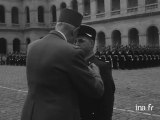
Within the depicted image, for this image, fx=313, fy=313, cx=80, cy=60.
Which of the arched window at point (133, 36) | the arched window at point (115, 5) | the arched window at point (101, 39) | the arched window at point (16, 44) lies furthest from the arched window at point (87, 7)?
the arched window at point (16, 44)

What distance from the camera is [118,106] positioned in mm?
7508

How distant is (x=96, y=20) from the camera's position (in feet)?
108

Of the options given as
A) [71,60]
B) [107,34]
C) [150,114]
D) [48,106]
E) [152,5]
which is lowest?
[150,114]

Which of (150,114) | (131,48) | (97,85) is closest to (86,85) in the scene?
(97,85)

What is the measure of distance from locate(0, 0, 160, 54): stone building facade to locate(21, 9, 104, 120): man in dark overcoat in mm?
24761

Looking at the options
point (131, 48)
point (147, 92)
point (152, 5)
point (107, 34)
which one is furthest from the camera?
point (107, 34)

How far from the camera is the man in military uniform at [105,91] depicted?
3.03m

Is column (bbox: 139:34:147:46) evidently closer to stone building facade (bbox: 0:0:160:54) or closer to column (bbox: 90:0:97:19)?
stone building facade (bbox: 0:0:160:54)

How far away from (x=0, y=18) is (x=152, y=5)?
20226 mm

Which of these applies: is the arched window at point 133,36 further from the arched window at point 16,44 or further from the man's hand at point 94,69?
the man's hand at point 94,69

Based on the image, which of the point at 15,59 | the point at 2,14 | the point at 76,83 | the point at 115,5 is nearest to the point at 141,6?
the point at 115,5

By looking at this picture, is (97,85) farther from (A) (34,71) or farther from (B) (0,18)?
(B) (0,18)

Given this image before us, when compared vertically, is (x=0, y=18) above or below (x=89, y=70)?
above

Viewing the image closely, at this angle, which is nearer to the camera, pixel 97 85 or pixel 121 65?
pixel 97 85
